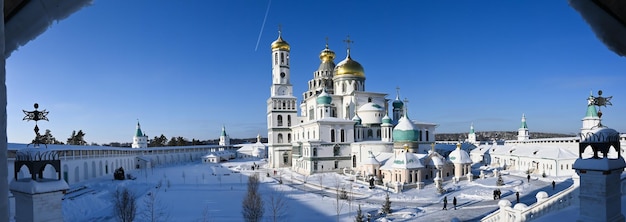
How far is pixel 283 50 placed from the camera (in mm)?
42438

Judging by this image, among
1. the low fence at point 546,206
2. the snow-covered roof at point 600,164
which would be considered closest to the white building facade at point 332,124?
the low fence at point 546,206

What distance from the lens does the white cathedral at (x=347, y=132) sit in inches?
1067

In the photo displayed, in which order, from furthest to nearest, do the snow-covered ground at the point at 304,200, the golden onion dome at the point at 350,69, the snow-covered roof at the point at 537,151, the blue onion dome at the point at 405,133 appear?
the golden onion dome at the point at 350,69, the blue onion dome at the point at 405,133, the snow-covered roof at the point at 537,151, the snow-covered ground at the point at 304,200

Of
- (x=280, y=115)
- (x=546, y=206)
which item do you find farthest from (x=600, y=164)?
(x=280, y=115)

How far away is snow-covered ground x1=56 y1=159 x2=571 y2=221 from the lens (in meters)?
16.1

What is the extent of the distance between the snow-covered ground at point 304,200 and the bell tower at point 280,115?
→ 12430 mm

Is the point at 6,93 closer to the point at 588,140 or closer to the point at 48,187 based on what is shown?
the point at 48,187

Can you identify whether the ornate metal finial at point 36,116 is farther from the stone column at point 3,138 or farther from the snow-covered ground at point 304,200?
the snow-covered ground at point 304,200

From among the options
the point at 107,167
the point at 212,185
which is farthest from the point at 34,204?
the point at 107,167

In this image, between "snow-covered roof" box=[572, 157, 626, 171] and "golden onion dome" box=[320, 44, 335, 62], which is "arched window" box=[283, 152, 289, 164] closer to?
"golden onion dome" box=[320, 44, 335, 62]

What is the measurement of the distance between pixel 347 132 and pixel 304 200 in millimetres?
14617

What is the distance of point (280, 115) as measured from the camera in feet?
133

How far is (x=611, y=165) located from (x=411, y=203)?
13.8 m

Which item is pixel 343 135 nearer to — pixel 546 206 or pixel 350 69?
pixel 350 69
